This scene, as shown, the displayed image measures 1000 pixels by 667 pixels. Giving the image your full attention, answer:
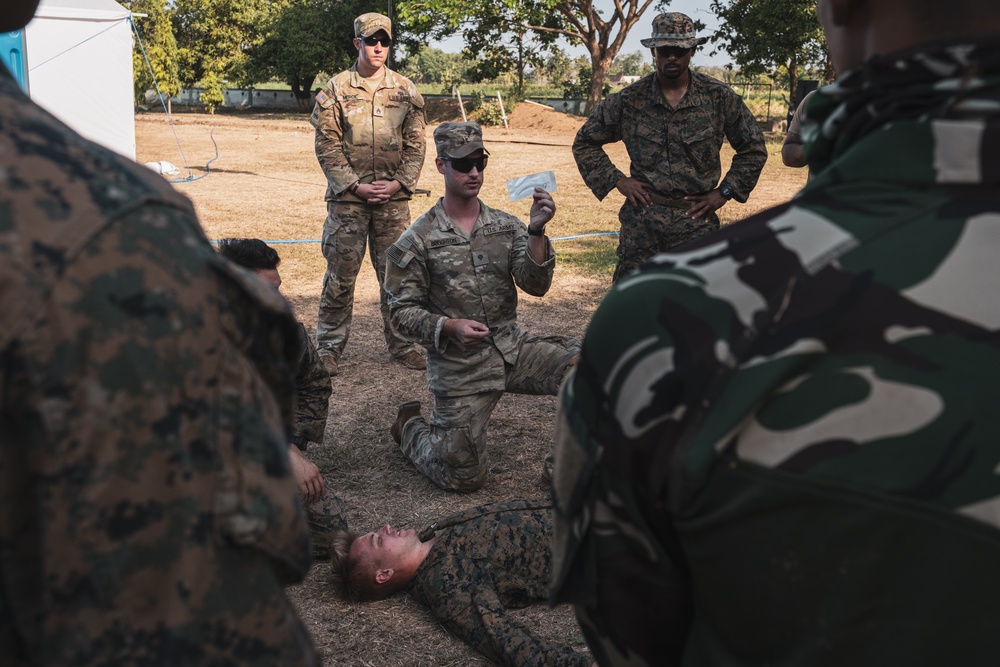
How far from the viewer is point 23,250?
860 mm

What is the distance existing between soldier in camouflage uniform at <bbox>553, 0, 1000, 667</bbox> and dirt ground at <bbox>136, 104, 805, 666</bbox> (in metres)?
2.44

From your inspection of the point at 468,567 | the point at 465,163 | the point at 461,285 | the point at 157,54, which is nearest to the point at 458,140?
the point at 465,163

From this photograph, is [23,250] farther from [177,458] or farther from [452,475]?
[452,475]

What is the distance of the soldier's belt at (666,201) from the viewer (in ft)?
18.2

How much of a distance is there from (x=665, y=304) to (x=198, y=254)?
49 cm

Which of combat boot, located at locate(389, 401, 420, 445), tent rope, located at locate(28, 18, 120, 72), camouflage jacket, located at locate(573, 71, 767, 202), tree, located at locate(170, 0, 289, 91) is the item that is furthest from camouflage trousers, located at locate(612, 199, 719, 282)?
tree, located at locate(170, 0, 289, 91)

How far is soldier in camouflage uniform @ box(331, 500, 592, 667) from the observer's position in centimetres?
334

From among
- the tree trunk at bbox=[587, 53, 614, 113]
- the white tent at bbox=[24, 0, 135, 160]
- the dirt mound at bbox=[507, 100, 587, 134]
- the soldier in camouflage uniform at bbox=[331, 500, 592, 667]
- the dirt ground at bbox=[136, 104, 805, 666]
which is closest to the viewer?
the soldier in camouflage uniform at bbox=[331, 500, 592, 667]

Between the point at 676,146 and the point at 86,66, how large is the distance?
12.0 m

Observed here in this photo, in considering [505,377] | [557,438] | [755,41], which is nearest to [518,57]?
[755,41]

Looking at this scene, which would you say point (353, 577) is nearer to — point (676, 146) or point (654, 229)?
point (654, 229)

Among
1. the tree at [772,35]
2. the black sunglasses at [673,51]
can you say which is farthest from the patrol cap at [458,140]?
the tree at [772,35]

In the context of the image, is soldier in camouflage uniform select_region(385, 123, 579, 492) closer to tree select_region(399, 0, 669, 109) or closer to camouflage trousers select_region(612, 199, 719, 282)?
camouflage trousers select_region(612, 199, 719, 282)

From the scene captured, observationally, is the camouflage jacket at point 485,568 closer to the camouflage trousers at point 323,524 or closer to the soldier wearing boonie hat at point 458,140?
the camouflage trousers at point 323,524
